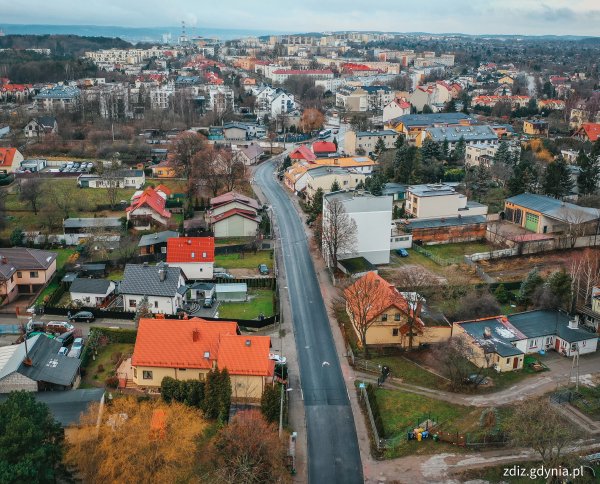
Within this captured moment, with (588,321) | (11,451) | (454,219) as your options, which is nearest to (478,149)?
(454,219)

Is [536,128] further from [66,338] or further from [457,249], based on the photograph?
[66,338]

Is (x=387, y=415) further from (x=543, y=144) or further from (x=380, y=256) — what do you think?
(x=543, y=144)

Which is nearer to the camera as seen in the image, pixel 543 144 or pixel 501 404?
pixel 501 404

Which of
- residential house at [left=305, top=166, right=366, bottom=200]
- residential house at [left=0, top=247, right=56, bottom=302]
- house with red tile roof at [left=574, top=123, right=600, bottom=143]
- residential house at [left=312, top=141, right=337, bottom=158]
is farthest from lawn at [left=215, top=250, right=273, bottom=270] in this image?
house with red tile roof at [left=574, top=123, right=600, bottom=143]

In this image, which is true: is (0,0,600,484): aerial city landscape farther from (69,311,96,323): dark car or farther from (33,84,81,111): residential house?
(33,84,81,111): residential house

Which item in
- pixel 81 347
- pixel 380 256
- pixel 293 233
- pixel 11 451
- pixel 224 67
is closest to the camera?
pixel 11 451

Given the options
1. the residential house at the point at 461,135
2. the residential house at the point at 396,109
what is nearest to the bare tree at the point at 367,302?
the residential house at the point at 461,135
